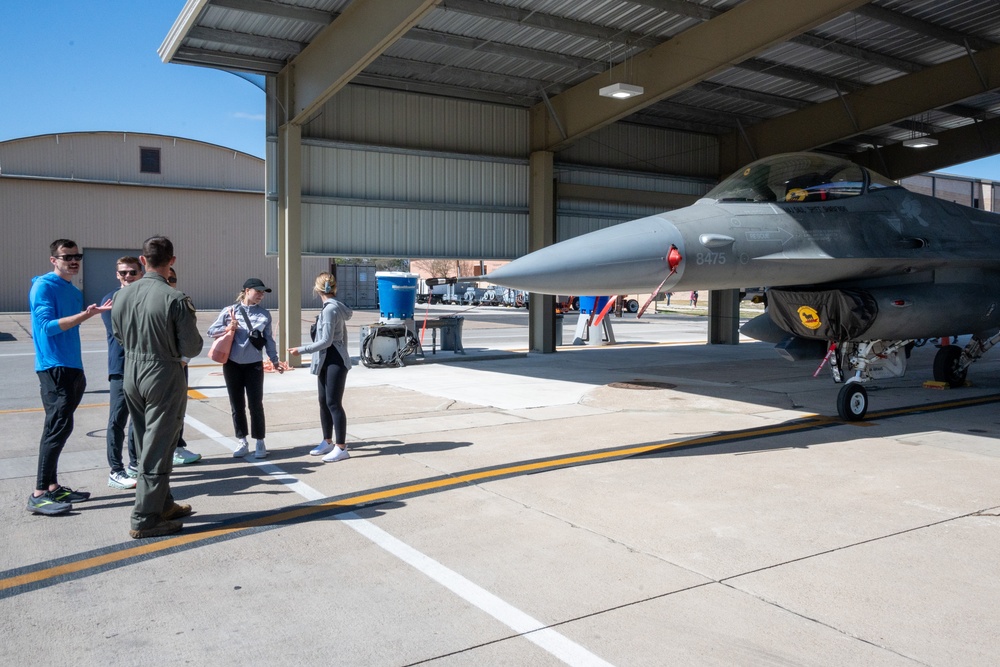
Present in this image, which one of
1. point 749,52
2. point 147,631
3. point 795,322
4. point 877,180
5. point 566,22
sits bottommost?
point 147,631

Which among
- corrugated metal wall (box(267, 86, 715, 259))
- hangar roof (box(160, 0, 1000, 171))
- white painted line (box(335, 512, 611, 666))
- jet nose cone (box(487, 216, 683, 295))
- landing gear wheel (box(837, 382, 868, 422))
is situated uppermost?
hangar roof (box(160, 0, 1000, 171))

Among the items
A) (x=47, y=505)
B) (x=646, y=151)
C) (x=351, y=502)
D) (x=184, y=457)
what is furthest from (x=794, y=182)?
(x=646, y=151)

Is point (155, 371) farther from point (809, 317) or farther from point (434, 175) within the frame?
point (434, 175)

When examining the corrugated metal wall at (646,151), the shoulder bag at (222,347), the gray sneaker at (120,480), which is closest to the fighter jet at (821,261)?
the shoulder bag at (222,347)

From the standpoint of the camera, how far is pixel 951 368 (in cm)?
1178

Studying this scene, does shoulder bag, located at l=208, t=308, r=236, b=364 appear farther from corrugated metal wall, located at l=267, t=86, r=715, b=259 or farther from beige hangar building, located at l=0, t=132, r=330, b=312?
beige hangar building, located at l=0, t=132, r=330, b=312

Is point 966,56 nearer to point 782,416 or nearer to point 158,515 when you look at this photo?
point 782,416

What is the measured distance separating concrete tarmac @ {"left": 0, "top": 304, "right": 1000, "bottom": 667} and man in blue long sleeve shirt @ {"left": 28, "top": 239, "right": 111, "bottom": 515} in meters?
0.16

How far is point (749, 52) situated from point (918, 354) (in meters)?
10.1

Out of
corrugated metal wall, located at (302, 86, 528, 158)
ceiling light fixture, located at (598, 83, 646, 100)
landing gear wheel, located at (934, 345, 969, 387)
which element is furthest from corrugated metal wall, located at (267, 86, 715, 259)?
landing gear wheel, located at (934, 345, 969, 387)

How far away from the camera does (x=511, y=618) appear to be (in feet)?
11.6

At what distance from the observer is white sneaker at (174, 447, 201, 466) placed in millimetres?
6645

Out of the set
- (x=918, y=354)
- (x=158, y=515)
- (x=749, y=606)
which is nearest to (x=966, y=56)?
(x=918, y=354)

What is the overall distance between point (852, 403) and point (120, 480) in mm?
7448
